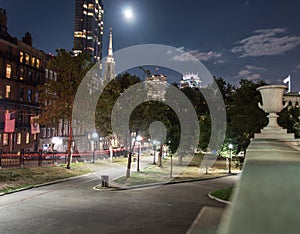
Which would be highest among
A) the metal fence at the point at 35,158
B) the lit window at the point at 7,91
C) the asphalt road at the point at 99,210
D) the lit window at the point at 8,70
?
the lit window at the point at 8,70

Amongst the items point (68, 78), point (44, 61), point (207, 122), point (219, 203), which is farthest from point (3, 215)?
point (44, 61)

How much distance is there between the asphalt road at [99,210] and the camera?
12828 millimetres

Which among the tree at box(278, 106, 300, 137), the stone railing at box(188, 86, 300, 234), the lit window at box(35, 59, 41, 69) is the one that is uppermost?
the lit window at box(35, 59, 41, 69)

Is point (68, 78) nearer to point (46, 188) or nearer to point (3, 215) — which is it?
point (46, 188)

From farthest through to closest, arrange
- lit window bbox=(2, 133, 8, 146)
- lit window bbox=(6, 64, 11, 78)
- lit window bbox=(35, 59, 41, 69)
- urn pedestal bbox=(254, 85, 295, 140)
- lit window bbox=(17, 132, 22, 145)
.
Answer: lit window bbox=(35, 59, 41, 69) < lit window bbox=(17, 132, 22, 145) < lit window bbox=(6, 64, 11, 78) < lit window bbox=(2, 133, 8, 146) < urn pedestal bbox=(254, 85, 295, 140)

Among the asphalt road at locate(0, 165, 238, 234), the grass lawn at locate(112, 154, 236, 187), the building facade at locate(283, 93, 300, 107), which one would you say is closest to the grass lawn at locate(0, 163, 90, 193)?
the asphalt road at locate(0, 165, 238, 234)

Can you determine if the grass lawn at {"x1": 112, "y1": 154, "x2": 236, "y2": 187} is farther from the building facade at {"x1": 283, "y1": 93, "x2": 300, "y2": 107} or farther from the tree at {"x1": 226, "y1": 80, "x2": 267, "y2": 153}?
the building facade at {"x1": 283, "y1": 93, "x2": 300, "y2": 107}

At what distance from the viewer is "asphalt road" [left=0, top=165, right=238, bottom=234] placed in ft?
42.1

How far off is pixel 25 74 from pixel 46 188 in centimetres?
3342

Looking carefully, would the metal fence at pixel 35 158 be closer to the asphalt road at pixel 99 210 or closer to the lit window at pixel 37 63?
the asphalt road at pixel 99 210

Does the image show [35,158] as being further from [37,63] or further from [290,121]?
[290,121]

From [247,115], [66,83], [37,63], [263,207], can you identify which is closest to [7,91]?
[37,63]

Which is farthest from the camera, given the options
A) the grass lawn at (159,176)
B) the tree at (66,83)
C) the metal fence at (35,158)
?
the tree at (66,83)

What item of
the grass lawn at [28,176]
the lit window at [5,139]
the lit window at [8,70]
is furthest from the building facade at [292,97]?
the lit window at [8,70]
